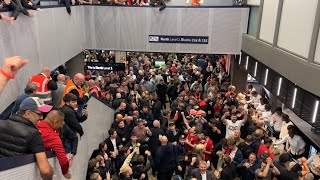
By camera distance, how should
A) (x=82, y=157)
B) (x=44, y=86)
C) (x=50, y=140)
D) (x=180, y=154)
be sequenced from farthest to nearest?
1. (x=180, y=154)
2. (x=44, y=86)
3. (x=82, y=157)
4. (x=50, y=140)

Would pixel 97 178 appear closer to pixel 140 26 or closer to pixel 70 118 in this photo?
pixel 70 118

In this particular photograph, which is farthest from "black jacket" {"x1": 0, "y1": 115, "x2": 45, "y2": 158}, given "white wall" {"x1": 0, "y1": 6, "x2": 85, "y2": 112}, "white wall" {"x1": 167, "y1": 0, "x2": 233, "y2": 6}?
"white wall" {"x1": 167, "y1": 0, "x2": 233, "y2": 6}

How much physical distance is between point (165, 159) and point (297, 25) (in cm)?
425

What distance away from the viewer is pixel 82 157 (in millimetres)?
4938

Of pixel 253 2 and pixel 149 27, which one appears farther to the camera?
pixel 149 27

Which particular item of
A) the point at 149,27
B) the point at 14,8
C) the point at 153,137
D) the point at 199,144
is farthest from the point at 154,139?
the point at 149,27

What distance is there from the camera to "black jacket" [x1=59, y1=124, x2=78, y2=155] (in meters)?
4.04

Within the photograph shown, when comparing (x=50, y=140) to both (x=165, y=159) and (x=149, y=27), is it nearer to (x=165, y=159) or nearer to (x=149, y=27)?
(x=165, y=159)

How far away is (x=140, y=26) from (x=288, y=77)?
6.59 metres

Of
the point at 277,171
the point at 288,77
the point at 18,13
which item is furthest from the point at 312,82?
the point at 18,13

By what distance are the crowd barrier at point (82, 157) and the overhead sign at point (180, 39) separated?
16.2 ft

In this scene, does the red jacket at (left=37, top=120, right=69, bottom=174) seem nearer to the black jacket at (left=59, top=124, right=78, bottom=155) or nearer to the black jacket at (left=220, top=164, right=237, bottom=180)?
the black jacket at (left=59, top=124, right=78, bottom=155)

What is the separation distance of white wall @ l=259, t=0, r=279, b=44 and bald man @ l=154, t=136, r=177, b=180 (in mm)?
4556

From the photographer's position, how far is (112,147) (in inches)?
264
